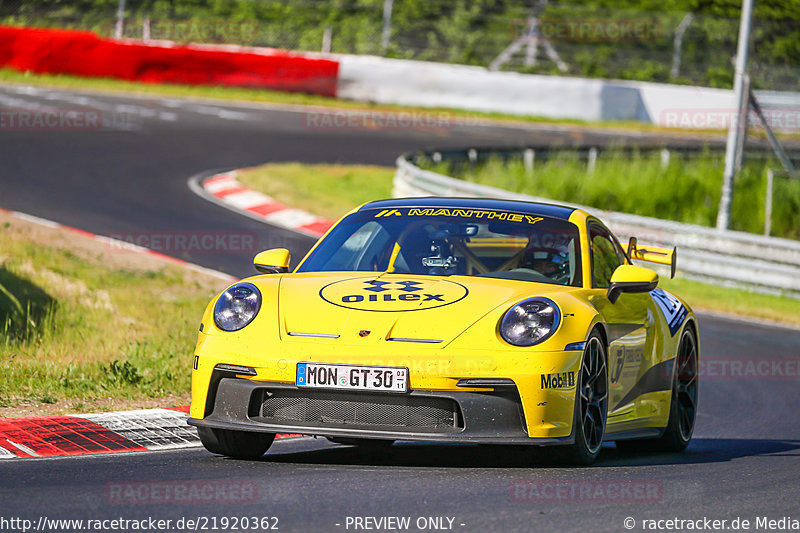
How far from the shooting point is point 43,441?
6281mm

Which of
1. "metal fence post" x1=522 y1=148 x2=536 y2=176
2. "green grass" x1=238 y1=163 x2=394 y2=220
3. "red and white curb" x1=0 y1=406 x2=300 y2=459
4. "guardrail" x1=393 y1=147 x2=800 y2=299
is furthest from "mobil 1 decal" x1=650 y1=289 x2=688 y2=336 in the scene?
"metal fence post" x1=522 y1=148 x2=536 y2=176

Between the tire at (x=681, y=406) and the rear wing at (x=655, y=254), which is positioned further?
the tire at (x=681, y=406)

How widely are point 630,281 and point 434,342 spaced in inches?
52.1

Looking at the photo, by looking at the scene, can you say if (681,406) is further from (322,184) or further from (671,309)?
(322,184)

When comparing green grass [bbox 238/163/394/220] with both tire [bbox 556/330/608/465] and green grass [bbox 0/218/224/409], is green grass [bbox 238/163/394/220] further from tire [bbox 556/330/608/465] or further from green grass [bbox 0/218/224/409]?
tire [bbox 556/330/608/465]

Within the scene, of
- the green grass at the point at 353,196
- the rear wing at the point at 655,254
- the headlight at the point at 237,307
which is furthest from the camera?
the green grass at the point at 353,196

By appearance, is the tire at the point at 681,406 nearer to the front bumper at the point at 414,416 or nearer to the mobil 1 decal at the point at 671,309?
the mobil 1 decal at the point at 671,309

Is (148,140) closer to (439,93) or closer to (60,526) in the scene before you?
(439,93)

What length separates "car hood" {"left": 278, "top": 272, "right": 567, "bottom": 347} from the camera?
5.79 m

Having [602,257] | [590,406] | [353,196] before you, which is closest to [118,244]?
[353,196]

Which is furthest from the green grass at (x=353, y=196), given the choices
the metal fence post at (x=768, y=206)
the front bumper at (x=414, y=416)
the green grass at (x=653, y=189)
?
the front bumper at (x=414, y=416)

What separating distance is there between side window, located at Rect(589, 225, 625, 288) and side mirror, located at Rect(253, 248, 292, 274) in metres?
1.59

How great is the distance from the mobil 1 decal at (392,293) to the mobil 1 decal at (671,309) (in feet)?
5.75

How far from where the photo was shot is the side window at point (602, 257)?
6935mm
